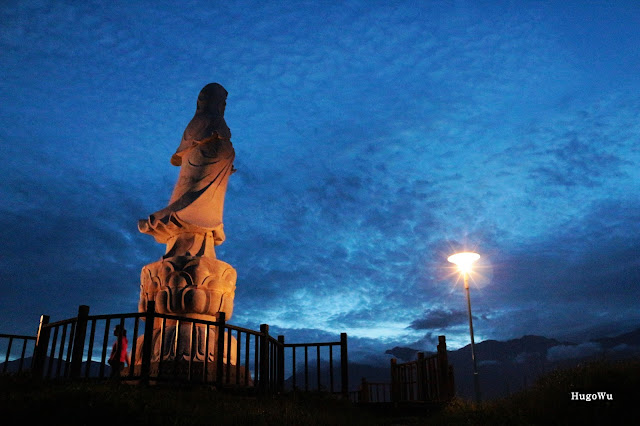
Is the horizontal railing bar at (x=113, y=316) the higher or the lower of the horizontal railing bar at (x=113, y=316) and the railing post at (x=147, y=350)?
the higher

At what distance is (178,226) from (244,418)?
21.0 ft

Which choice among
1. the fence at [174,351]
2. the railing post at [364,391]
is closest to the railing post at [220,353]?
the fence at [174,351]

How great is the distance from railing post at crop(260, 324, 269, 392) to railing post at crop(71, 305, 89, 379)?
317 centimetres

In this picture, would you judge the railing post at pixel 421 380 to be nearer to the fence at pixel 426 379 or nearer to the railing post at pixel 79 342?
the fence at pixel 426 379

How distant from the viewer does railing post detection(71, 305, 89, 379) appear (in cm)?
820

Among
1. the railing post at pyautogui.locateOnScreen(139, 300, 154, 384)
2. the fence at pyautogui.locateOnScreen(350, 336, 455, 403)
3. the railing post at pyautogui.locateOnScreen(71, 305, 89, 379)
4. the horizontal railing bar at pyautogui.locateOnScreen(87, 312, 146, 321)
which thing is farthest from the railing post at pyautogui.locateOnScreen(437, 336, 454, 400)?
the railing post at pyautogui.locateOnScreen(71, 305, 89, 379)

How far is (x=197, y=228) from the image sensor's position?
12430 millimetres

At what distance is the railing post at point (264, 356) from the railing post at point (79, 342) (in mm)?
3169

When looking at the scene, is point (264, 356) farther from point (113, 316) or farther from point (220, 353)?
point (113, 316)

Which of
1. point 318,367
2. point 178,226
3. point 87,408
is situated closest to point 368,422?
point 318,367

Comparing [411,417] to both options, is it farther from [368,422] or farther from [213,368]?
[213,368]

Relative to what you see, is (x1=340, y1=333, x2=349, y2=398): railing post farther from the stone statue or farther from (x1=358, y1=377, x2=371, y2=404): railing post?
(x1=358, y1=377, x2=371, y2=404): railing post

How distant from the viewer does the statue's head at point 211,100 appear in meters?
14.4

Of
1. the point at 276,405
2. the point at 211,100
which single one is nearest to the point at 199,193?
the point at 211,100
